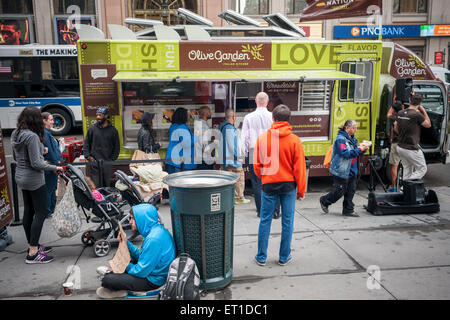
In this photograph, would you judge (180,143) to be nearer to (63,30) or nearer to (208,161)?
(208,161)

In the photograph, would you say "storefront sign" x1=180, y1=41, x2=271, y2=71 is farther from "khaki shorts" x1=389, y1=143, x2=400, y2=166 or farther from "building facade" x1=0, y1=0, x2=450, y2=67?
"building facade" x1=0, y1=0, x2=450, y2=67

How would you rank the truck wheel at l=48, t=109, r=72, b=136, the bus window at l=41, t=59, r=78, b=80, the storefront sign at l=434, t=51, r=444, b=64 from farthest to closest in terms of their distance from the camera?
the storefront sign at l=434, t=51, r=444, b=64
the truck wheel at l=48, t=109, r=72, b=136
the bus window at l=41, t=59, r=78, b=80

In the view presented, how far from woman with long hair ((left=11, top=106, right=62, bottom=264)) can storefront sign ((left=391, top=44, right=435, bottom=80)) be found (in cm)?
756

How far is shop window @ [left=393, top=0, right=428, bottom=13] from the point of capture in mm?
24922

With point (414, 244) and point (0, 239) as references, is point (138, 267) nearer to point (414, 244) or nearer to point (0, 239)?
point (0, 239)

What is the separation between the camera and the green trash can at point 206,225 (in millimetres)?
3873

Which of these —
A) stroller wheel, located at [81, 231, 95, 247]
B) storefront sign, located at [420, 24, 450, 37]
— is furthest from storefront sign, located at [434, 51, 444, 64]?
stroller wheel, located at [81, 231, 95, 247]

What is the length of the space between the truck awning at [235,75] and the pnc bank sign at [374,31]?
17560 mm

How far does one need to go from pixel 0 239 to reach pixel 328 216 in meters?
4.88

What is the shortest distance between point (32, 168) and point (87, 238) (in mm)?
1194

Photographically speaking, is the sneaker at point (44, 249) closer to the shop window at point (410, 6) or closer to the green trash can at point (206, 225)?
the green trash can at point (206, 225)

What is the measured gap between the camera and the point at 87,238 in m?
5.39

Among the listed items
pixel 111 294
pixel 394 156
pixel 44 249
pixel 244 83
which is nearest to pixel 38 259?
pixel 44 249
